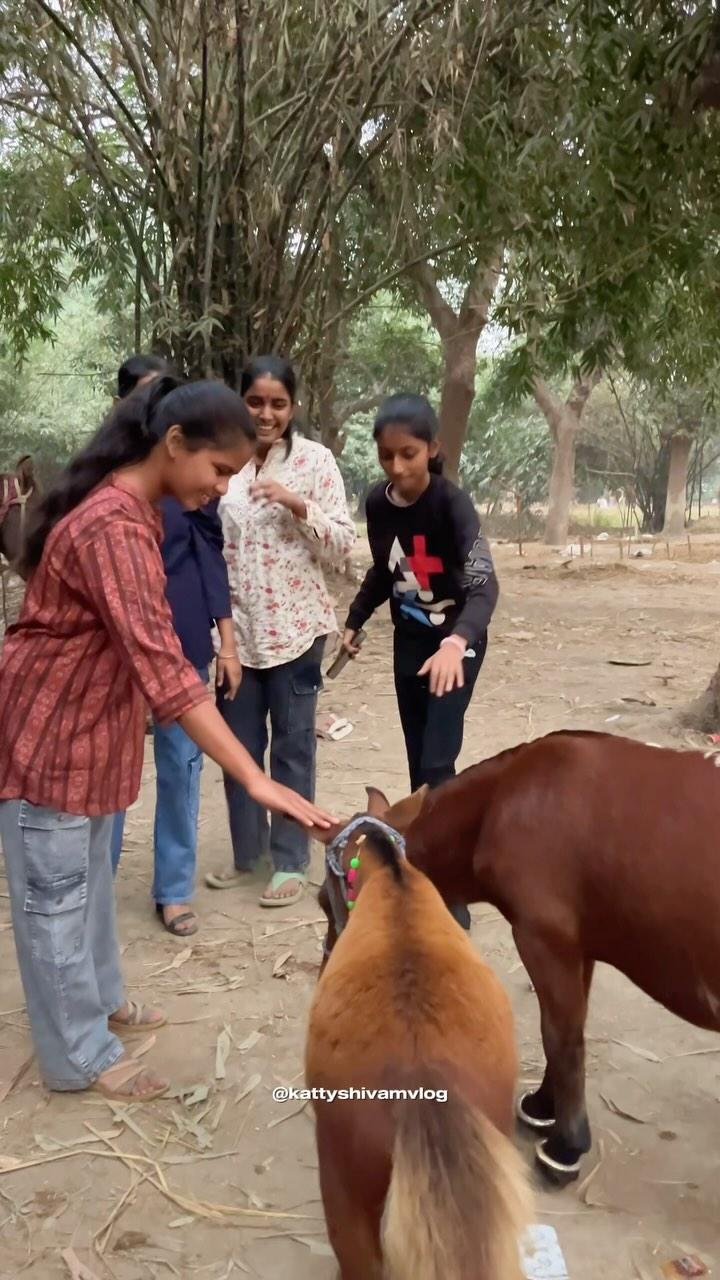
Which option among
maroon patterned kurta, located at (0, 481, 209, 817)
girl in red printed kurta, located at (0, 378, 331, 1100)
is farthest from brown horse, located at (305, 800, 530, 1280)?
maroon patterned kurta, located at (0, 481, 209, 817)

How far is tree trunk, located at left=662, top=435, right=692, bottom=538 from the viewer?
23234 millimetres

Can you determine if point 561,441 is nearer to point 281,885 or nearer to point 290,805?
point 281,885

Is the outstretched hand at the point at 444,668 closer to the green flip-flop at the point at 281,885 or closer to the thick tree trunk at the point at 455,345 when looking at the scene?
the green flip-flop at the point at 281,885

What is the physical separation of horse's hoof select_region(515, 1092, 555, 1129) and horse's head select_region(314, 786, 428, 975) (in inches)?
33.8

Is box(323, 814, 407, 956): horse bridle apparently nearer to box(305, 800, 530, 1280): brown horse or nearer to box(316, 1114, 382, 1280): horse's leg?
box(305, 800, 530, 1280): brown horse

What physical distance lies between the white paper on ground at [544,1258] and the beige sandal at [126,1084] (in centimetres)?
107

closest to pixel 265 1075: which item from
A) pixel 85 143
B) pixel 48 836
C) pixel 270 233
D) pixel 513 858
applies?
pixel 48 836

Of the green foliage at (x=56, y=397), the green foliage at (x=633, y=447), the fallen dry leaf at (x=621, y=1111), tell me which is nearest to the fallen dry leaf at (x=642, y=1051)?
the fallen dry leaf at (x=621, y=1111)

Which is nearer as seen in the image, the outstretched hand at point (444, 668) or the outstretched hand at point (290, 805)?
the outstretched hand at point (290, 805)

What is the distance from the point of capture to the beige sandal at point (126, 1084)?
2652mm

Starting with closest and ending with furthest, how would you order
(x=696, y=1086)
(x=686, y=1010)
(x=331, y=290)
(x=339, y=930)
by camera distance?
(x=339, y=930) → (x=686, y=1010) → (x=696, y=1086) → (x=331, y=290)

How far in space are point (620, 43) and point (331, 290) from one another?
3.08 meters

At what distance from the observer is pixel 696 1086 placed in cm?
270

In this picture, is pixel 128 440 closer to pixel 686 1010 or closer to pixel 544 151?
pixel 686 1010
